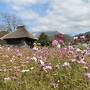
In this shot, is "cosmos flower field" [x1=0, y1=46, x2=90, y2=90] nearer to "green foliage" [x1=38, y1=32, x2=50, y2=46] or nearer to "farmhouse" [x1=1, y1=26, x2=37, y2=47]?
"green foliage" [x1=38, y1=32, x2=50, y2=46]

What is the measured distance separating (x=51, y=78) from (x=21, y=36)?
171 feet

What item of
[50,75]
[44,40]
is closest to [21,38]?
[44,40]

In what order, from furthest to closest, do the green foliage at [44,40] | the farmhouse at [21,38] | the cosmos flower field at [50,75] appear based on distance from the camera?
1. the farmhouse at [21,38]
2. the green foliage at [44,40]
3. the cosmos flower field at [50,75]

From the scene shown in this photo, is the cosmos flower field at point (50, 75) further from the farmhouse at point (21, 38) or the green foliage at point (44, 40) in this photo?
the farmhouse at point (21, 38)

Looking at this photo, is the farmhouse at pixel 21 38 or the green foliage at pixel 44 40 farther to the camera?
the farmhouse at pixel 21 38

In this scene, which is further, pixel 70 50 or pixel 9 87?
pixel 70 50

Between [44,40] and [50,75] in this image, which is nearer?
[50,75]

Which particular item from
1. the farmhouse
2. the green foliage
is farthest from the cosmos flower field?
the farmhouse

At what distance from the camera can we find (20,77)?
555 centimetres

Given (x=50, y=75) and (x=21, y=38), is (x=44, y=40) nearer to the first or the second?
(x=21, y=38)

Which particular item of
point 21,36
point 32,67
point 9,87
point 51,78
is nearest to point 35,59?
point 32,67

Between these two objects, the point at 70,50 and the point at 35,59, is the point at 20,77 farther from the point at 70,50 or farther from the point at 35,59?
the point at 70,50

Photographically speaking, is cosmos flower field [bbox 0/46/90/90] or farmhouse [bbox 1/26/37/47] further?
farmhouse [bbox 1/26/37/47]

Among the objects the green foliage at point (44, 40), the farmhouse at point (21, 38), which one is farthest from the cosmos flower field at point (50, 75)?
the farmhouse at point (21, 38)
